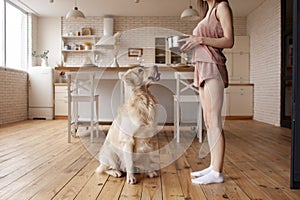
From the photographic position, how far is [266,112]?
650cm

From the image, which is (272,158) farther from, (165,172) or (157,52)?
(157,52)

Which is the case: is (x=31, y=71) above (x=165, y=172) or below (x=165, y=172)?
above

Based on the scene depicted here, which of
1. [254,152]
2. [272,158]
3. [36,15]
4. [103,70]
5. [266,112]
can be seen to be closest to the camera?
[272,158]

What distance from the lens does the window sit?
6137 millimetres

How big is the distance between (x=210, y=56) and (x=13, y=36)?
6067mm

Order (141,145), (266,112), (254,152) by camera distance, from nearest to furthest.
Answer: (141,145) → (254,152) → (266,112)

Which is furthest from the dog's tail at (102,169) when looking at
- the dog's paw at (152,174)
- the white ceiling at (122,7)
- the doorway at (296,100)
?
the white ceiling at (122,7)

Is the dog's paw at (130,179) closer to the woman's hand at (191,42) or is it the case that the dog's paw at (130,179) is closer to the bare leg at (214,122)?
the bare leg at (214,122)

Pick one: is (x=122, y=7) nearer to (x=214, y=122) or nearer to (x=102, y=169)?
(x=102, y=169)

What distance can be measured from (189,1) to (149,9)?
3.69ft

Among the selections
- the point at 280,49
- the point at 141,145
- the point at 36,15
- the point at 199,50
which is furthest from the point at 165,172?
the point at 36,15

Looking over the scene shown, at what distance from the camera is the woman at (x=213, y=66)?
193 cm

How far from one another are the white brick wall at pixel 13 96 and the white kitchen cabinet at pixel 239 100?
15.1 feet

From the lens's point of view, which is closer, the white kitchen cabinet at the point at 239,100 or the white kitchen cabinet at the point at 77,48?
the white kitchen cabinet at the point at 239,100
